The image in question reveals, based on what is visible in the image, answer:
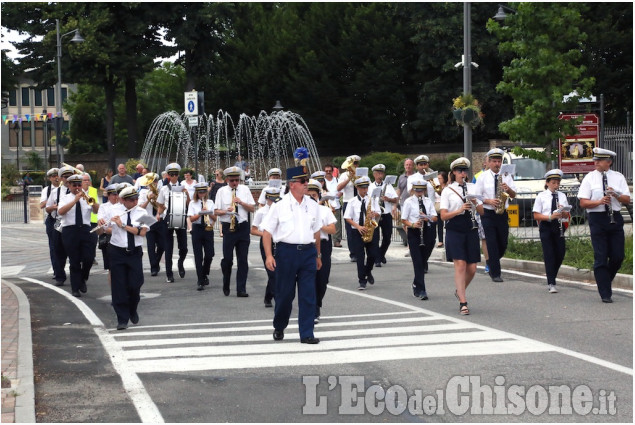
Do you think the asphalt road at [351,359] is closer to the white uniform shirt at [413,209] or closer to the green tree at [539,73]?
the white uniform shirt at [413,209]

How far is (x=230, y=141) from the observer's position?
64938 mm

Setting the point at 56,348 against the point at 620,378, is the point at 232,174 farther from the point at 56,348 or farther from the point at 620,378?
the point at 620,378

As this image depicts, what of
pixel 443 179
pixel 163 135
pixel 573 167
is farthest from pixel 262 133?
pixel 443 179

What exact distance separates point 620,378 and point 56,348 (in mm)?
5819

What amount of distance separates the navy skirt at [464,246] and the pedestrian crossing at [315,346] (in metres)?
0.84

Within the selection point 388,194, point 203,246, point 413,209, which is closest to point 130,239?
point 203,246

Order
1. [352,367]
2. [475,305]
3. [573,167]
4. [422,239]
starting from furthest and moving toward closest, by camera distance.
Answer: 1. [573,167]
2. [422,239]
3. [475,305]
4. [352,367]

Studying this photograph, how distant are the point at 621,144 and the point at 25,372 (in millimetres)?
33157

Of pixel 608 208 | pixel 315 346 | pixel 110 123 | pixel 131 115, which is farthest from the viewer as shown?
pixel 110 123

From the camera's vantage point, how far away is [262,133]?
6375 cm

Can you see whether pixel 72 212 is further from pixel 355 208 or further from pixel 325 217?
pixel 325 217

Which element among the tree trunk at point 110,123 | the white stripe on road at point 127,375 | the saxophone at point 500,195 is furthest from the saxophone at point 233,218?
the tree trunk at point 110,123

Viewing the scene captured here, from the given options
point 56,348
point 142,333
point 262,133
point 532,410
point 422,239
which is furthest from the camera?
point 262,133

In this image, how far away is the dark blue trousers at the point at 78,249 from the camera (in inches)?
645
